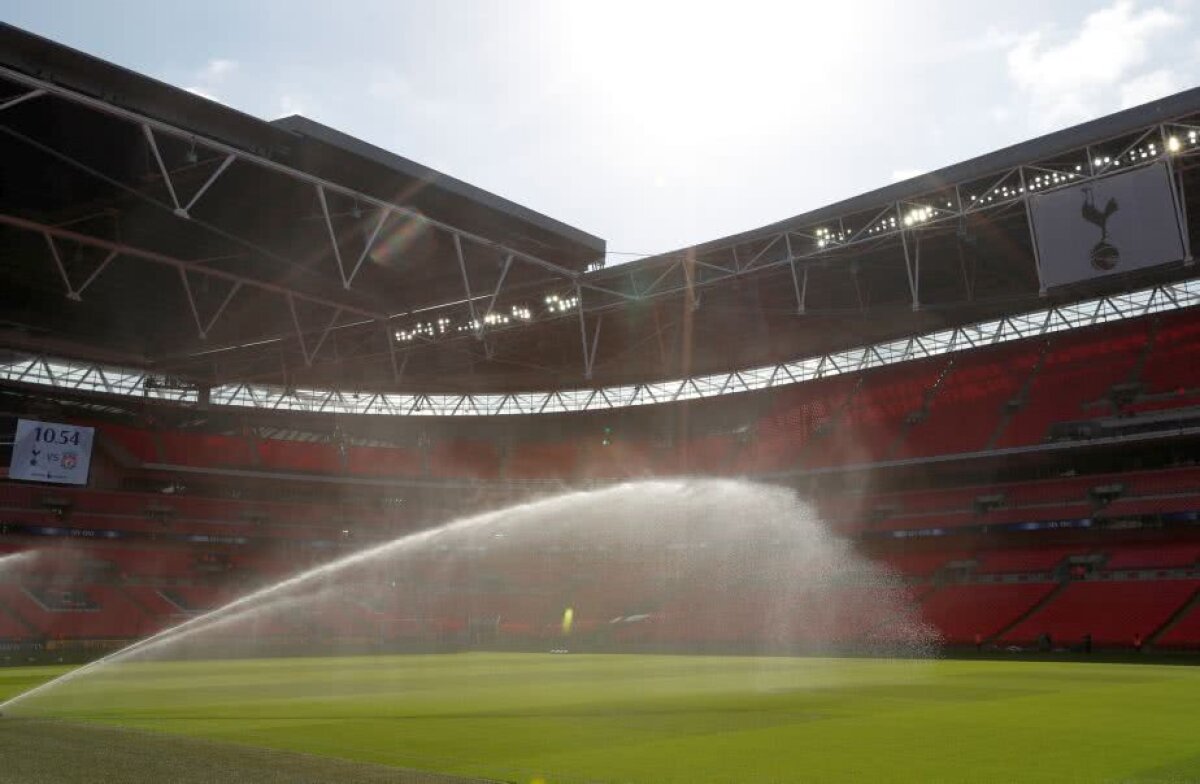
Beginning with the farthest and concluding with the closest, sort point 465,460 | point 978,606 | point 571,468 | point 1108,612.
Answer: point 465,460
point 571,468
point 978,606
point 1108,612

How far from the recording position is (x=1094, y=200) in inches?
1130

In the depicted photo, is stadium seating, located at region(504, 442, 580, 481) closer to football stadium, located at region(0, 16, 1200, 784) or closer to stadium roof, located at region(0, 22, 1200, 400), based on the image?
football stadium, located at region(0, 16, 1200, 784)

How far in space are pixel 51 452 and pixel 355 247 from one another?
25.2 metres

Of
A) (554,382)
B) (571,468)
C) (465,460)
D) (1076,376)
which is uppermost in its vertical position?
(554,382)

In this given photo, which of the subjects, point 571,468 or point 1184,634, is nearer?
point 1184,634

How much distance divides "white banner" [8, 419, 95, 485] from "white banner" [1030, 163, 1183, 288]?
42384 millimetres

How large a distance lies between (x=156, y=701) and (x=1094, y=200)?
28.0m

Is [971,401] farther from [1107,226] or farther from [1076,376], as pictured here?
[1107,226]

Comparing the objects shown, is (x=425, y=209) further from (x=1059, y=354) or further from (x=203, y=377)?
(x=1059, y=354)

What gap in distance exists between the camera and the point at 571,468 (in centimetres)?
6350

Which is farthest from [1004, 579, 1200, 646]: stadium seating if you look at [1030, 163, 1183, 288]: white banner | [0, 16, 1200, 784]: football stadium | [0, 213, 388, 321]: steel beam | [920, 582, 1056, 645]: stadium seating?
[0, 213, 388, 321]: steel beam

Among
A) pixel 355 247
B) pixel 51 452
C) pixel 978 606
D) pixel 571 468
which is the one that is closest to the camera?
pixel 355 247

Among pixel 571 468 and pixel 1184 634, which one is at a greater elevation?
pixel 571 468

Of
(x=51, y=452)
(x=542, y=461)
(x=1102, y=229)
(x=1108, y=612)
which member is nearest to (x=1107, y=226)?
(x=1102, y=229)
